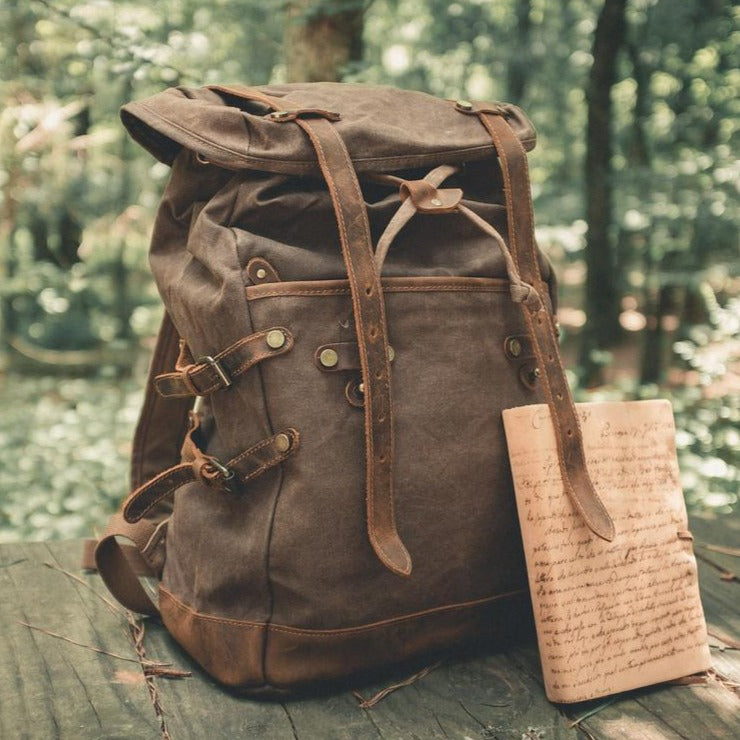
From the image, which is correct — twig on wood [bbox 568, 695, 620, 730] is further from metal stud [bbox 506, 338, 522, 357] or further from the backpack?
metal stud [bbox 506, 338, 522, 357]

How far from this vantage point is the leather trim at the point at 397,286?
4.41 ft

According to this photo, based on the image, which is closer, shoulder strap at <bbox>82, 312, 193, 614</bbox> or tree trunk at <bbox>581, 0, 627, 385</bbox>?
shoulder strap at <bbox>82, 312, 193, 614</bbox>

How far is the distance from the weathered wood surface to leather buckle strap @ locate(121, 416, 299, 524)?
0.88 feet

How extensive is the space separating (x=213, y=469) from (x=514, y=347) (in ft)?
1.88

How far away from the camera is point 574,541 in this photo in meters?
1.43

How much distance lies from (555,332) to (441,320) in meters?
0.25

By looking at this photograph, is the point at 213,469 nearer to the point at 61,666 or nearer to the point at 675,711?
the point at 61,666

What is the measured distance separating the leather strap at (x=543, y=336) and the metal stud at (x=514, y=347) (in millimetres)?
50

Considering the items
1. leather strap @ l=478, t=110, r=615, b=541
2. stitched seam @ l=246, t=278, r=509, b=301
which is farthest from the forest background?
stitched seam @ l=246, t=278, r=509, b=301

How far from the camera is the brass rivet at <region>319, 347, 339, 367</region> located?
1.35 m

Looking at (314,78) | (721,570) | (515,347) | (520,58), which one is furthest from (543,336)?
(520,58)

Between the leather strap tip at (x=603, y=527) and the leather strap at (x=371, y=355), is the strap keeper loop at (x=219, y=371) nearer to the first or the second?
the leather strap at (x=371, y=355)

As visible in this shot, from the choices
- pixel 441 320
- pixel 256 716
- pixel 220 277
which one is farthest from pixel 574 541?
pixel 220 277

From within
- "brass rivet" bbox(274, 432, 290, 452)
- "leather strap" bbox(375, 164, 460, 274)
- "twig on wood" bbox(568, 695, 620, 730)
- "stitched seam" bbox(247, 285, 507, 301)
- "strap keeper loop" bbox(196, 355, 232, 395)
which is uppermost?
"leather strap" bbox(375, 164, 460, 274)
